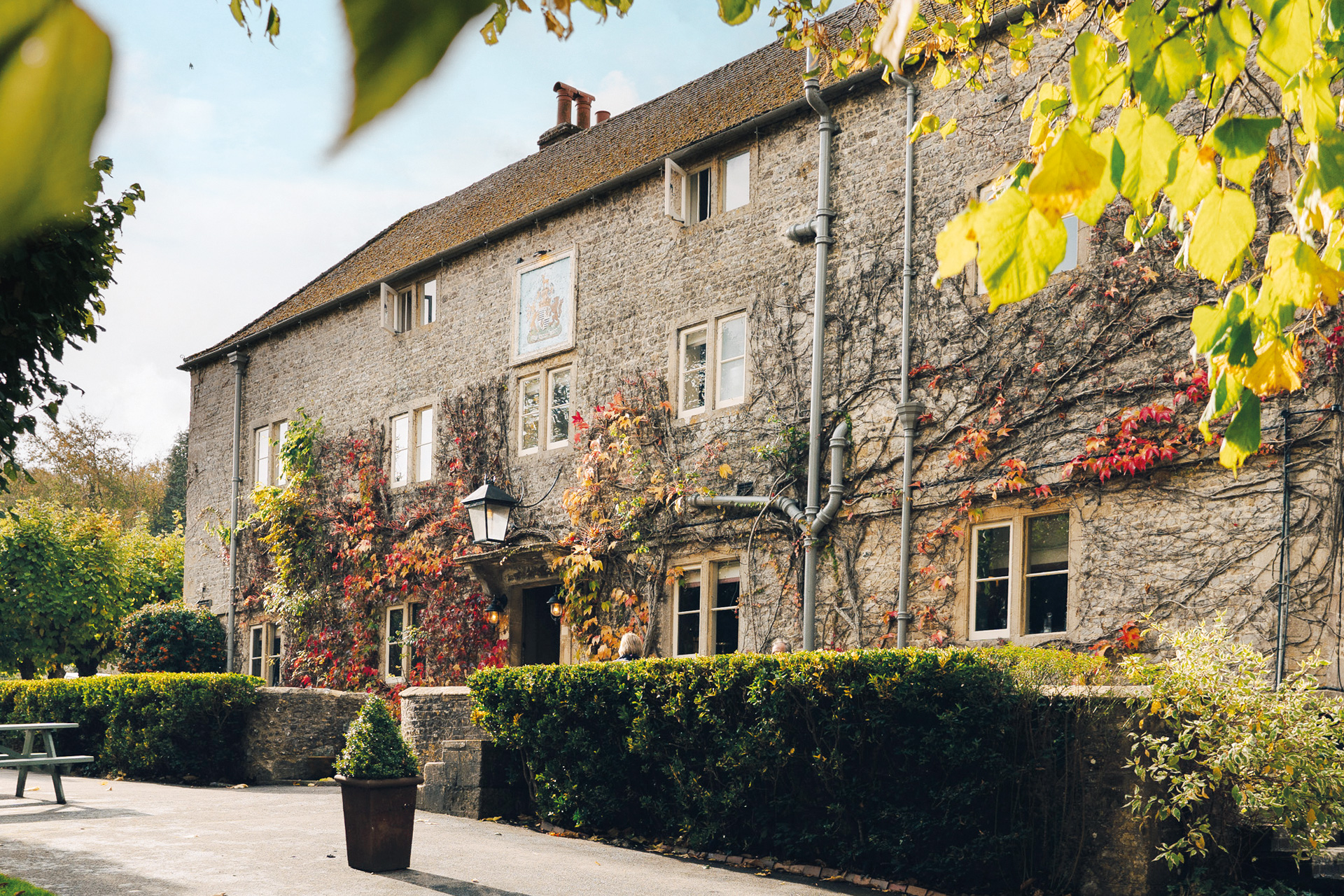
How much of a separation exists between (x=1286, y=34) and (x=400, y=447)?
1650 centimetres

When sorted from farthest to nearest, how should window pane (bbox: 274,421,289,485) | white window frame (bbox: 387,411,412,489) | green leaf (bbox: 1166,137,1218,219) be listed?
1. window pane (bbox: 274,421,289,485)
2. white window frame (bbox: 387,411,412,489)
3. green leaf (bbox: 1166,137,1218,219)

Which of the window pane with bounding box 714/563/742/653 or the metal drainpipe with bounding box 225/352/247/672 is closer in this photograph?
the window pane with bounding box 714/563/742/653

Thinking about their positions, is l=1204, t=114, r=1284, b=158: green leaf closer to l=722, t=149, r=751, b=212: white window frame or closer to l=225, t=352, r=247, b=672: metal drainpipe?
l=722, t=149, r=751, b=212: white window frame

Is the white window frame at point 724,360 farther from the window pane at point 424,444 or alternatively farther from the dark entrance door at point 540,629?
the window pane at point 424,444

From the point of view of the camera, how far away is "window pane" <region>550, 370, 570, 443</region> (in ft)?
49.8

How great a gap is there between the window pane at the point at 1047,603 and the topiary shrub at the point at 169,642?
46.0 ft

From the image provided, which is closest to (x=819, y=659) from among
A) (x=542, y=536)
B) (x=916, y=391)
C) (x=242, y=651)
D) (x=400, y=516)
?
(x=916, y=391)

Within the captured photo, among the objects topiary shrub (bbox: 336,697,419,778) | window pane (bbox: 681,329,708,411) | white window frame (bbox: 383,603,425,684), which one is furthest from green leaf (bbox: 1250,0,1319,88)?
white window frame (bbox: 383,603,425,684)

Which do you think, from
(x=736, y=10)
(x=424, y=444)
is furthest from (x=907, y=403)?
(x=424, y=444)

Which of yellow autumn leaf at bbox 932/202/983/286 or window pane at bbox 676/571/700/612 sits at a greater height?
yellow autumn leaf at bbox 932/202/983/286

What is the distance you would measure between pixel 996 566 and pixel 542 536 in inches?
243

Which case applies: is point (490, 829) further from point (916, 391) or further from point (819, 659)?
point (916, 391)

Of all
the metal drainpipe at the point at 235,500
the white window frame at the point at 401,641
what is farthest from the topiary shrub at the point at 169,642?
the white window frame at the point at 401,641

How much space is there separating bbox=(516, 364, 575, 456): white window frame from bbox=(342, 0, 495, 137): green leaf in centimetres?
1432
